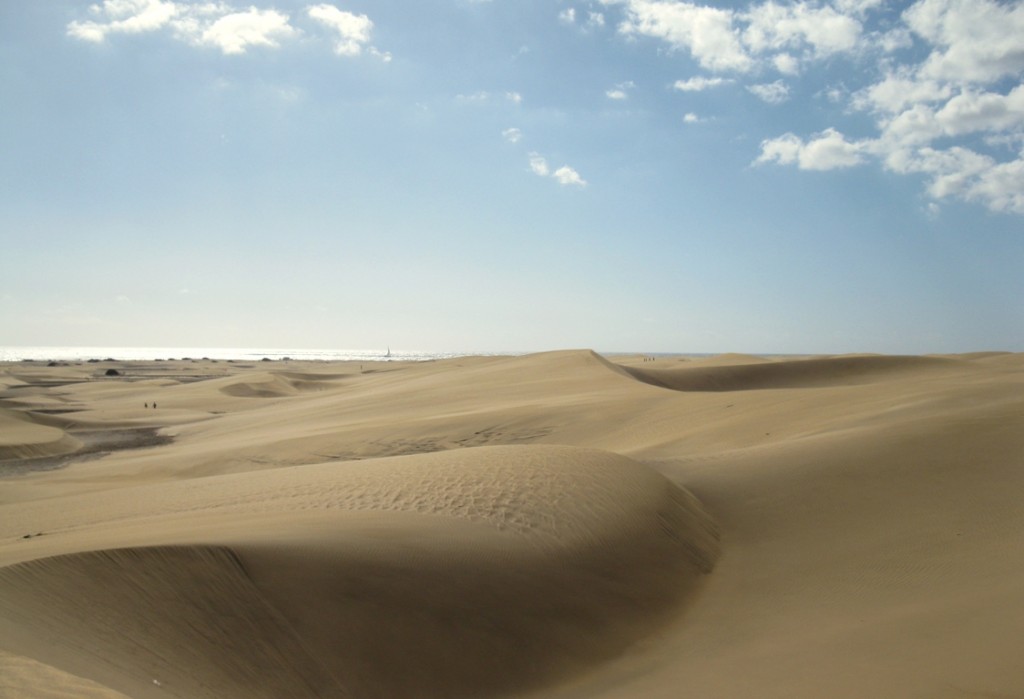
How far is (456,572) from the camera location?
19.2 ft

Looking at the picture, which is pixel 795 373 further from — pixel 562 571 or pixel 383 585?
pixel 383 585

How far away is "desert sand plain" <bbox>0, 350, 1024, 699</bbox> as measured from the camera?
434cm

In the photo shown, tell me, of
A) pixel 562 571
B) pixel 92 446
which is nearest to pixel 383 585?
pixel 562 571

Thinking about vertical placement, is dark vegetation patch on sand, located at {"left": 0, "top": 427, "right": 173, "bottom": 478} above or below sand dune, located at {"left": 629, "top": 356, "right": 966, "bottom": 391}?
below

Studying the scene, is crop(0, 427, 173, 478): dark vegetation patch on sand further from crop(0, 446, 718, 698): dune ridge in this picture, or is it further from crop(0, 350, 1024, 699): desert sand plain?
crop(0, 446, 718, 698): dune ridge

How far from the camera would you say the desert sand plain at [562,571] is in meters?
4.34

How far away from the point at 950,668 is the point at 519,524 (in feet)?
12.3

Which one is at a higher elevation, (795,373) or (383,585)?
(795,373)

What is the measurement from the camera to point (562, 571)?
21.1ft

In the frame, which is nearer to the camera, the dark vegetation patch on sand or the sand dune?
the dark vegetation patch on sand

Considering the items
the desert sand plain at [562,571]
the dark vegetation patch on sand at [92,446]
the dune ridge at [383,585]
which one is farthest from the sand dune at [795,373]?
the dune ridge at [383,585]

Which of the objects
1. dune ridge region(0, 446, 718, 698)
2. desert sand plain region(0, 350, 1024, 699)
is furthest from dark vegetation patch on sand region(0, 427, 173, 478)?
dune ridge region(0, 446, 718, 698)

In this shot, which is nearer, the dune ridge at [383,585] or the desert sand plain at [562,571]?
the dune ridge at [383,585]

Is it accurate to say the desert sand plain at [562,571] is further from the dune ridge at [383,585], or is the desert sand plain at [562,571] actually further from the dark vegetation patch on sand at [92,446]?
the dark vegetation patch on sand at [92,446]
